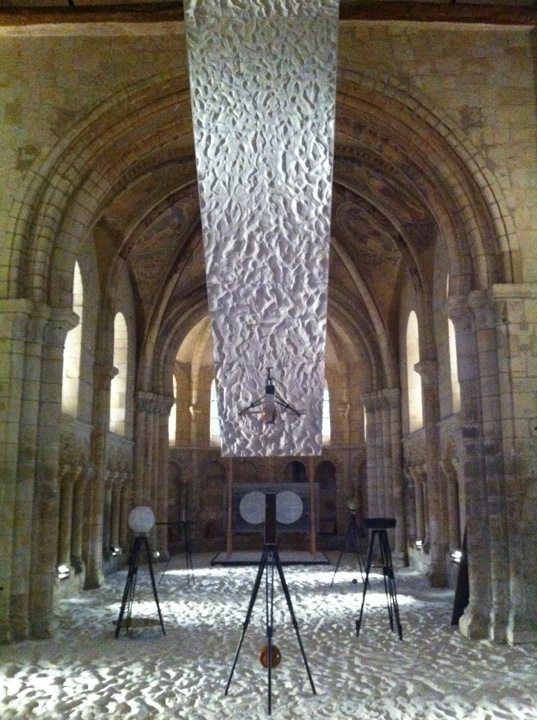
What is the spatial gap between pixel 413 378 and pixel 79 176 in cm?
983

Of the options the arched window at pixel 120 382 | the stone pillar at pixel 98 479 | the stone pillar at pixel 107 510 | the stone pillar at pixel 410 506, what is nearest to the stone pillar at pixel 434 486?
the stone pillar at pixel 410 506

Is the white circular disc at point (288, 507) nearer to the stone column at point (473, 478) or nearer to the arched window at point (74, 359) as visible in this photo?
the stone column at point (473, 478)

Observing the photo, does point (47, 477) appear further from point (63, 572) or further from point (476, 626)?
point (476, 626)

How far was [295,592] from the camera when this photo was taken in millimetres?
12078

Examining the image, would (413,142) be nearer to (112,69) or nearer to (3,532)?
(112,69)

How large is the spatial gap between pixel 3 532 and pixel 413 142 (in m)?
7.67

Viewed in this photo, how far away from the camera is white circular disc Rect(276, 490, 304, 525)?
569 cm

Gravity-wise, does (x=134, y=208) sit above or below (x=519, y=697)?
above

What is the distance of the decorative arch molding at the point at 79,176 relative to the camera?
9030 mm

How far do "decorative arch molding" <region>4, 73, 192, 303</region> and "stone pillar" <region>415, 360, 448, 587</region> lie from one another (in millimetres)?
7271

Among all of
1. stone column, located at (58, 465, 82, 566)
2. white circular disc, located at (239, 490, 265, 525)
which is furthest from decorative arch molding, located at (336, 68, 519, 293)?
stone column, located at (58, 465, 82, 566)

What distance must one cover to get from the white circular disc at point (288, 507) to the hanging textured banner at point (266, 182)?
1.36m

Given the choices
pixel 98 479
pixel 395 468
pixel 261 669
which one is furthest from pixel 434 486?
pixel 261 669

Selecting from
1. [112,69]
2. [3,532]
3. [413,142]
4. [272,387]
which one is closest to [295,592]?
[3,532]
